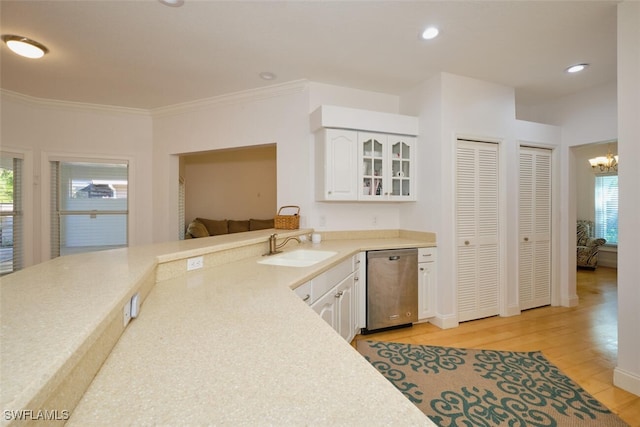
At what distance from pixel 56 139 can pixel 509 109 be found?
5456 mm

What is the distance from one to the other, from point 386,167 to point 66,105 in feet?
13.0

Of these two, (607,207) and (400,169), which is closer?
(400,169)

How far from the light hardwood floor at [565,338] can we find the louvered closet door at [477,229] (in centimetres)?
24

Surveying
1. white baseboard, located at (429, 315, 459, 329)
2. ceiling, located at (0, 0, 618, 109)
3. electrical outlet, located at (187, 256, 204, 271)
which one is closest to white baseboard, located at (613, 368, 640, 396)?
white baseboard, located at (429, 315, 459, 329)

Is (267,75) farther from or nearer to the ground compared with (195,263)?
farther from the ground

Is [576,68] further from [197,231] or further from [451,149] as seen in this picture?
[197,231]

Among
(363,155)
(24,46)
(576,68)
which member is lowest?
(363,155)

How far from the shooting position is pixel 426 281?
2996mm

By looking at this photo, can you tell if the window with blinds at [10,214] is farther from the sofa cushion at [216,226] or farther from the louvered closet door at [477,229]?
the louvered closet door at [477,229]

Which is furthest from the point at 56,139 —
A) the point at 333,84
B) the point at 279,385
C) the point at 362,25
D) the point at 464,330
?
the point at 464,330

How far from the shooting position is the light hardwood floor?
6.49 feet

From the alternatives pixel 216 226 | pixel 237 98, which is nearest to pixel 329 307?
pixel 237 98

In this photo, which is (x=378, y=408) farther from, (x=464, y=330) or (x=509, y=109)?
(x=509, y=109)

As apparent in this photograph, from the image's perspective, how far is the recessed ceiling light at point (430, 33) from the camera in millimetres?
2215
